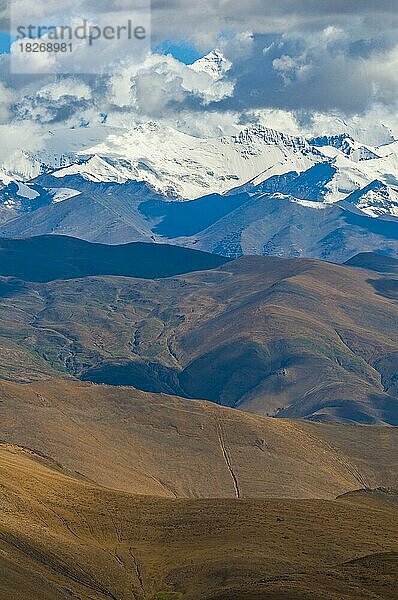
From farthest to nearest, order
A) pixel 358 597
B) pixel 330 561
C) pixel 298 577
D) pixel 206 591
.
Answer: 1. pixel 330 561
2. pixel 206 591
3. pixel 298 577
4. pixel 358 597

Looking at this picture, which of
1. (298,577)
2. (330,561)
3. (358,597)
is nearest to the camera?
(358,597)

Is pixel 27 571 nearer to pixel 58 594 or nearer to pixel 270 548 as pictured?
pixel 58 594

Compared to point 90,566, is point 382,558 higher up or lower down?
higher up

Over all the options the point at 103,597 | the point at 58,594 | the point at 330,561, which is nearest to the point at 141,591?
the point at 103,597

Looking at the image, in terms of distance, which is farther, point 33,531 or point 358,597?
point 33,531

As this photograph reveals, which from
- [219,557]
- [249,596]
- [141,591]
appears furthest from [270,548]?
[249,596]

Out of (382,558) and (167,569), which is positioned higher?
(382,558)

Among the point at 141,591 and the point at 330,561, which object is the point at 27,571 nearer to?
the point at 141,591

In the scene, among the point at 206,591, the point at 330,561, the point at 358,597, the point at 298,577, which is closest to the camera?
the point at 358,597

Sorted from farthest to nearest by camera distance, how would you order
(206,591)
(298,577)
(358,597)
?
(206,591), (298,577), (358,597)
